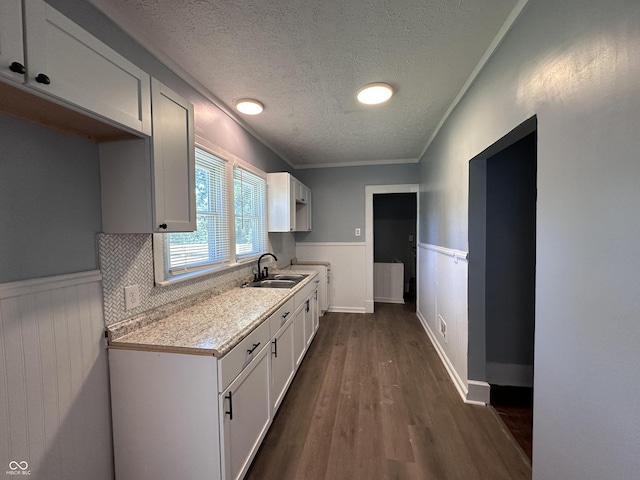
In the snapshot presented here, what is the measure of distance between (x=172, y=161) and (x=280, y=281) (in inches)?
66.9

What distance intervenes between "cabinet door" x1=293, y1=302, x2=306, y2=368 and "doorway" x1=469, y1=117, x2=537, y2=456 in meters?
1.43

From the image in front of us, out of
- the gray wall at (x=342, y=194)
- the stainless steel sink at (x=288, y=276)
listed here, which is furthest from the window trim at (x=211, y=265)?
the gray wall at (x=342, y=194)

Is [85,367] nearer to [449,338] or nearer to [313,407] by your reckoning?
[313,407]

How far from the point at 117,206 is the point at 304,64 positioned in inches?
54.5

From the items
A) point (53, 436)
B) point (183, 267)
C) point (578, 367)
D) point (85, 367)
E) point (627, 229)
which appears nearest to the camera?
point (627, 229)

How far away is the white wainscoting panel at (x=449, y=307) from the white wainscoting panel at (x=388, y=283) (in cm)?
118

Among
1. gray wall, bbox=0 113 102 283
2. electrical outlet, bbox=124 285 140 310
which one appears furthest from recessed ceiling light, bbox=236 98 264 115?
electrical outlet, bbox=124 285 140 310

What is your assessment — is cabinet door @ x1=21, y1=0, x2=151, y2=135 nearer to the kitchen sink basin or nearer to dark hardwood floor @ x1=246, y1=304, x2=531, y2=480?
the kitchen sink basin

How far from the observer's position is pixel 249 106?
2135 millimetres

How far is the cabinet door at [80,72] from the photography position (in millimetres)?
750

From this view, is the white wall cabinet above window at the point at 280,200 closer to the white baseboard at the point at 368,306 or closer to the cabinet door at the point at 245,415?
the cabinet door at the point at 245,415

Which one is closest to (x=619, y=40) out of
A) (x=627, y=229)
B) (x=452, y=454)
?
(x=627, y=229)

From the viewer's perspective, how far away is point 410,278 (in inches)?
233

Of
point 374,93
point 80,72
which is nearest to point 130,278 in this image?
point 80,72
